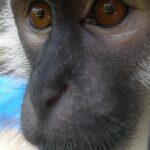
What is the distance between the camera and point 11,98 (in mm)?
2061

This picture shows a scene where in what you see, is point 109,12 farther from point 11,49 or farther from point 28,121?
point 11,49

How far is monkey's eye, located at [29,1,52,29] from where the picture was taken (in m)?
1.56

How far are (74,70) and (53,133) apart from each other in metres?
0.18

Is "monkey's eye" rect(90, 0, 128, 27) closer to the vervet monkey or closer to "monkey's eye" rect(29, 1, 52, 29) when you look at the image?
the vervet monkey

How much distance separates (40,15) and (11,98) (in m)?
0.55

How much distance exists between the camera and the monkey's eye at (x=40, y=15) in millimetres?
1560

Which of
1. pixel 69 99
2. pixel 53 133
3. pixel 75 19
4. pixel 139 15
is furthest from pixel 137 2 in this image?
pixel 53 133

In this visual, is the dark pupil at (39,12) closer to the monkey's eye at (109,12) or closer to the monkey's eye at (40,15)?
the monkey's eye at (40,15)

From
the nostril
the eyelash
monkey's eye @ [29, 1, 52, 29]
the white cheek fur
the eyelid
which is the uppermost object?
the eyelid

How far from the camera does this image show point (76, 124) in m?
1.34

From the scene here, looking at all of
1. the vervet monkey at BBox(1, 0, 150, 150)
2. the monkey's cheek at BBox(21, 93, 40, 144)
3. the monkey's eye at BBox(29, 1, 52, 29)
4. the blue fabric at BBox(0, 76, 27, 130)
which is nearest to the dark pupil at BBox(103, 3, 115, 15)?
the vervet monkey at BBox(1, 0, 150, 150)

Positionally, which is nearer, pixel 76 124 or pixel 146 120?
pixel 76 124

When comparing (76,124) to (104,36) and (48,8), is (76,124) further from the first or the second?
(48,8)

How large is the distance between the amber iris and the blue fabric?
0.57 meters
